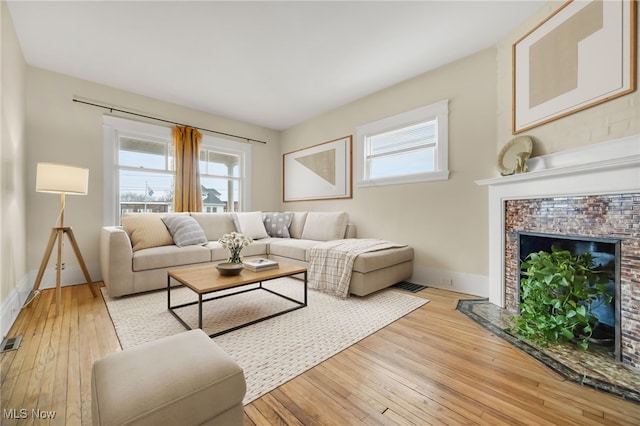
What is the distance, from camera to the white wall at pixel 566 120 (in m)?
1.68

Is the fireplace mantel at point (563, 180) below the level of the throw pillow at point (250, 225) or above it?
above

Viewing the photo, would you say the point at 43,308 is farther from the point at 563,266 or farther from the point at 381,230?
the point at 563,266

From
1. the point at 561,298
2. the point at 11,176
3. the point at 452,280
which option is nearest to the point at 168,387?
the point at 561,298

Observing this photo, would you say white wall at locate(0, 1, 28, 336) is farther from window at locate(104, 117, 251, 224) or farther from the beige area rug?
window at locate(104, 117, 251, 224)

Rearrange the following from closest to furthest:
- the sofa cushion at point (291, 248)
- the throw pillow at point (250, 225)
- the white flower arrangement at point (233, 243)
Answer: the white flower arrangement at point (233, 243)
the sofa cushion at point (291, 248)
the throw pillow at point (250, 225)

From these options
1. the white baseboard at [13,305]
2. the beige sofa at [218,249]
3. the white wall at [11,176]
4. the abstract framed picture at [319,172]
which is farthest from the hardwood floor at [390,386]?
the abstract framed picture at [319,172]

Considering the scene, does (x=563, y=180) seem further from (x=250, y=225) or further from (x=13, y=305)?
(x=13, y=305)

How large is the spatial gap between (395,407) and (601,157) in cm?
211

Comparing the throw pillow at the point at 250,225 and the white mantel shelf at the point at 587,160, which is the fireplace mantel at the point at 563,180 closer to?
the white mantel shelf at the point at 587,160

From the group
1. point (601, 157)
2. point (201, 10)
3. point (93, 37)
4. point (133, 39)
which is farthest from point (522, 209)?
point (93, 37)

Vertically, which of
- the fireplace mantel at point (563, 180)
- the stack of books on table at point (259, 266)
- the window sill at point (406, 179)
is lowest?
the stack of books on table at point (259, 266)

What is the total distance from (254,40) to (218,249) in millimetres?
2375

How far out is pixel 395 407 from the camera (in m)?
1.21

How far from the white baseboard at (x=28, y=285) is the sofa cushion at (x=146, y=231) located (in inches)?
33.4
